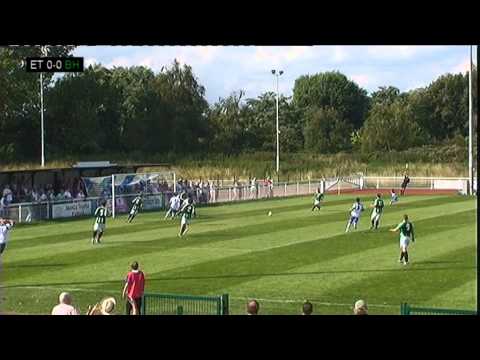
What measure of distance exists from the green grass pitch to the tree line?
8.32 feet

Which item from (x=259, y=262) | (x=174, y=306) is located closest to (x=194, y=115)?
(x=259, y=262)

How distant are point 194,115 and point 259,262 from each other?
10.6 m

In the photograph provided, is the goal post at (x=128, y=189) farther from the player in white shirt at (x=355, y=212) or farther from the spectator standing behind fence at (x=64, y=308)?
the spectator standing behind fence at (x=64, y=308)

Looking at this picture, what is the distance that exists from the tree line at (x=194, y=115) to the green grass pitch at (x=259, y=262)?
2.54 metres

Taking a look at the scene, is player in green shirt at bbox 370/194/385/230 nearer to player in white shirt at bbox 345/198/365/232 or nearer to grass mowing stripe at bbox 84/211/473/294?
player in white shirt at bbox 345/198/365/232

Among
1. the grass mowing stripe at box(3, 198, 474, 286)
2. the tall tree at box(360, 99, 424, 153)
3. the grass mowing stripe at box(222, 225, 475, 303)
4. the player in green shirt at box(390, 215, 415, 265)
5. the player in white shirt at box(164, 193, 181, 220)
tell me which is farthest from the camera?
the tall tree at box(360, 99, 424, 153)

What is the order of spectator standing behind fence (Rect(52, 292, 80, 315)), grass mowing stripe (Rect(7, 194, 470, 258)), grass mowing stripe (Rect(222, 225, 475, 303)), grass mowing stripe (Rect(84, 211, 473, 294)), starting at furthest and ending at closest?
grass mowing stripe (Rect(7, 194, 470, 258)), grass mowing stripe (Rect(84, 211, 473, 294)), grass mowing stripe (Rect(222, 225, 475, 303)), spectator standing behind fence (Rect(52, 292, 80, 315))

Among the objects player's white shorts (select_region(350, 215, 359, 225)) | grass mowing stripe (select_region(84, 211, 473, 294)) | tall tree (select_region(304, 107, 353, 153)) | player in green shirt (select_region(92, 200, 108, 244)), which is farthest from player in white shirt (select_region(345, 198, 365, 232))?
tall tree (select_region(304, 107, 353, 153))

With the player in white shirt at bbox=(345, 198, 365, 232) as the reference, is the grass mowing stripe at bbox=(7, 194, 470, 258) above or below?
below

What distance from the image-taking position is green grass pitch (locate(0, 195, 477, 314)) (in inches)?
624

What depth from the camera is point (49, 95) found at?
2317 cm

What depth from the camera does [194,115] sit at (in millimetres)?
29859
